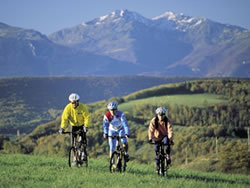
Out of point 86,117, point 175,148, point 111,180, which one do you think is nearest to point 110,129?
point 86,117

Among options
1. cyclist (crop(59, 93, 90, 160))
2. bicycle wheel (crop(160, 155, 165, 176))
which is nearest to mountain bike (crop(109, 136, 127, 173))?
bicycle wheel (crop(160, 155, 165, 176))

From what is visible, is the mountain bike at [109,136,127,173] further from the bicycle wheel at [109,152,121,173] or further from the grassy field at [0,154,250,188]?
the grassy field at [0,154,250,188]

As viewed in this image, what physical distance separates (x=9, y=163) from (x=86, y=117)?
4.39m

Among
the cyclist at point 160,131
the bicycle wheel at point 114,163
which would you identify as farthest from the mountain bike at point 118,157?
the cyclist at point 160,131

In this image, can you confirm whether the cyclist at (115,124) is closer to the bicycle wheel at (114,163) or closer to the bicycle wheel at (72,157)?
the bicycle wheel at (114,163)

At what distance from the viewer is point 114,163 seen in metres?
18.3

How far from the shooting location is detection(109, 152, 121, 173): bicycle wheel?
17769 millimetres

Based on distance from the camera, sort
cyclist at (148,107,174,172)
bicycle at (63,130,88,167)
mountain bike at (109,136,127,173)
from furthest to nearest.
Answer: bicycle at (63,130,88,167), mountain bike at (109,136,127,173), cyclist at (148,107,174,172)

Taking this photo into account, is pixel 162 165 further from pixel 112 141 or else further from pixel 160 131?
pixel 112 141

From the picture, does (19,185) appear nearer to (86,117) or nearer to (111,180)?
(111,180)

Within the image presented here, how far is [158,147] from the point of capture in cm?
1755

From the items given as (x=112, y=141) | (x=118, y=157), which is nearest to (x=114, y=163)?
(x=118, y=157)

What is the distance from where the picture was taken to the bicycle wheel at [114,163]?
17769 millimetres

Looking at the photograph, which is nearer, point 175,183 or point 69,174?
point 175,183
